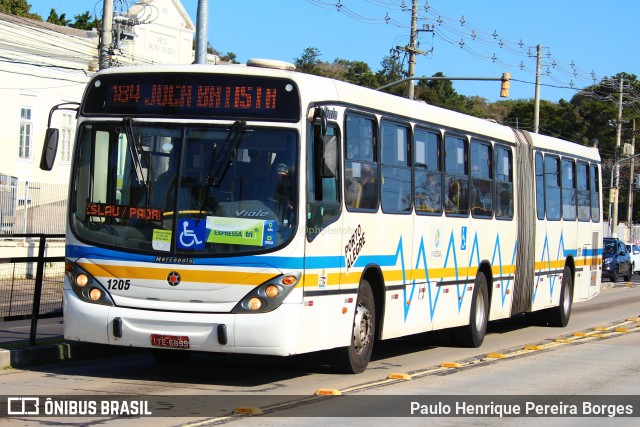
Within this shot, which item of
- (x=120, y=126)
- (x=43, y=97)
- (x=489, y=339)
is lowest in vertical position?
(x=489, y=339)

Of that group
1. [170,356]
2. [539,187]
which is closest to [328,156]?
[170,356]

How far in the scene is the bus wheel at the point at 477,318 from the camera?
1681 cm

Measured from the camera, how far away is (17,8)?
62594mm

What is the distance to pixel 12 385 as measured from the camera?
36.2ft

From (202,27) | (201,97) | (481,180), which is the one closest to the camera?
(201,97)

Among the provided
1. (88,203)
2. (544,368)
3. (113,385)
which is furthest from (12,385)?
(544,368)

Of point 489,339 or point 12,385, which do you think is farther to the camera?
point 489,339

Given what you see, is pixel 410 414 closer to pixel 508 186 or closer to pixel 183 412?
pixel 183 412

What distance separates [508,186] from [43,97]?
91.3 ft

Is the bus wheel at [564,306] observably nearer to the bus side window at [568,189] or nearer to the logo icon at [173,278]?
the bus side window at [568,189]

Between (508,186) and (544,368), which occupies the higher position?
(508,186)

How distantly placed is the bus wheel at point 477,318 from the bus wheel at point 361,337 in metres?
4.00

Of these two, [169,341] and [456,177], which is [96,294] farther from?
[456,177]

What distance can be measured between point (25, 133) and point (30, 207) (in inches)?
468
